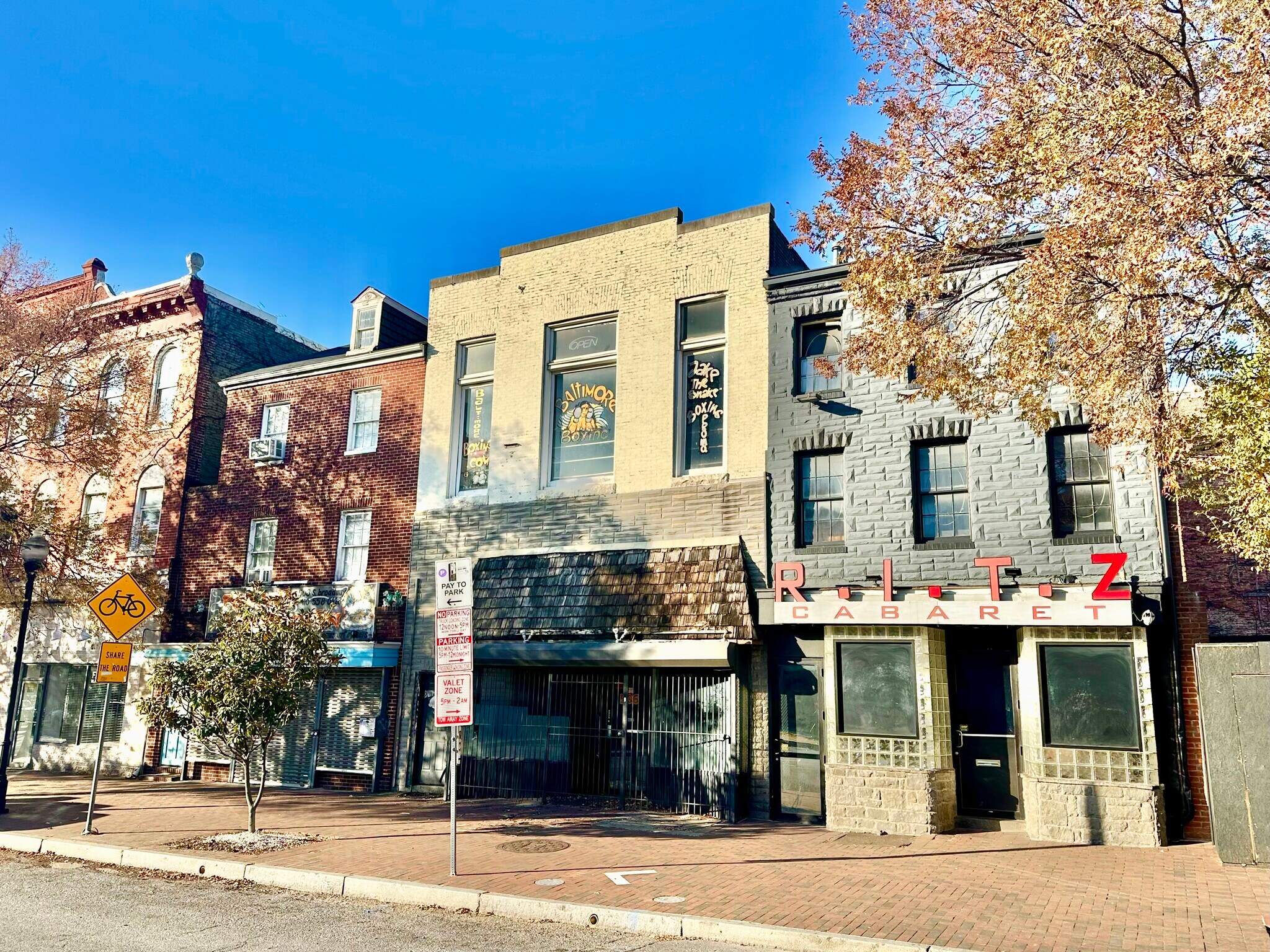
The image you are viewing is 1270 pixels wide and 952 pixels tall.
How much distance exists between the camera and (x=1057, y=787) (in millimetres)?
12062

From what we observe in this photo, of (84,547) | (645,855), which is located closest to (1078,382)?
(645,855)

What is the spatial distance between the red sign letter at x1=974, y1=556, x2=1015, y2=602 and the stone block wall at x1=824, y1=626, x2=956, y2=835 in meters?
1.01

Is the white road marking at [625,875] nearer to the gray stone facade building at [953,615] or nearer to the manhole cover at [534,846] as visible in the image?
the manhole cover at [534,846]

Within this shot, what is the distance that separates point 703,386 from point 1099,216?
26.6 ft

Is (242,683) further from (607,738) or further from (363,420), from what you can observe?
(363,420)

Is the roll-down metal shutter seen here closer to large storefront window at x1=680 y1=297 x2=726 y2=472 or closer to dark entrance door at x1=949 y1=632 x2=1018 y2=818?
large storefront window at x1=680 y1=297 x2=726 y2=472

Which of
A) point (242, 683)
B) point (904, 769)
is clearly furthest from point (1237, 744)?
point (242, 683)

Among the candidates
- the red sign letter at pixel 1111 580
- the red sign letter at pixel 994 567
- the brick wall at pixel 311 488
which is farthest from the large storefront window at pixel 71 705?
the red sign letter at pixel 1111 580

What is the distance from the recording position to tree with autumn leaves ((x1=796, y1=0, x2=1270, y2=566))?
8.64m

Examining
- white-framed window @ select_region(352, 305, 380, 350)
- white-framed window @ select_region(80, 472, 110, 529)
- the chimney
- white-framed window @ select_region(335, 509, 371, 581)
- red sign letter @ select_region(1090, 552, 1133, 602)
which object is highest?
the chimney

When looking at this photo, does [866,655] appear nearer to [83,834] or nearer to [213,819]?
[213,819]

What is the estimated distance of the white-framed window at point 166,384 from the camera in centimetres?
2269

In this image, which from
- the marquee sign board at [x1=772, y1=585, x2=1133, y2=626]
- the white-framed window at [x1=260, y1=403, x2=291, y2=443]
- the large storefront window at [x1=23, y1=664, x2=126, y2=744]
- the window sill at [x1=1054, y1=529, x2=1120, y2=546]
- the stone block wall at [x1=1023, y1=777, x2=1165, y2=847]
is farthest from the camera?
the large storefront window at [x1=23, y1=664, x2=126, y2=744]

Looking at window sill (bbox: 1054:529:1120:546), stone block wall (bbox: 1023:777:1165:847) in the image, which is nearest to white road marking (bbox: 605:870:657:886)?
stone block wall (bbox: 1023:777:1165:847)
